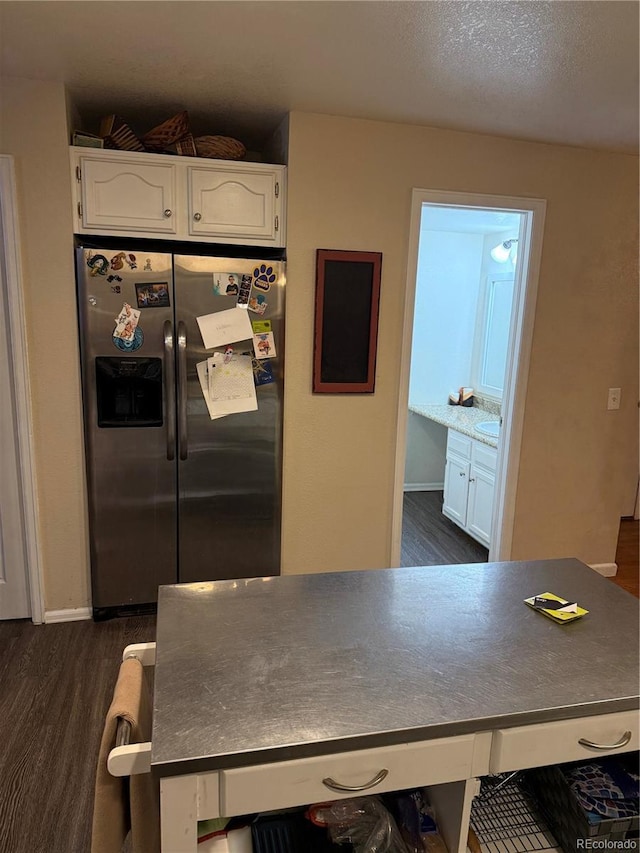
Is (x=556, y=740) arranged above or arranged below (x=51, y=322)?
below

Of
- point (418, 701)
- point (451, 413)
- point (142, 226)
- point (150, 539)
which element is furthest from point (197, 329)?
point (451, 413)

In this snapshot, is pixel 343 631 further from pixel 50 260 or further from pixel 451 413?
pixel 451 413

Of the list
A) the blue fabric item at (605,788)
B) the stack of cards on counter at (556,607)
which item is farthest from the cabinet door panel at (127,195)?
the blue fabric item at (605,788)

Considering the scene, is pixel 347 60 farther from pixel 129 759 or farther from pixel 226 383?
pixel 129 759

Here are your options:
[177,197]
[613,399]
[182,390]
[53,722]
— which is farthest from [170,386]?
[613,399]

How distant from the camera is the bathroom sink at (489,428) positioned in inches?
158

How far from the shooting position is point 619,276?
3.32 metres

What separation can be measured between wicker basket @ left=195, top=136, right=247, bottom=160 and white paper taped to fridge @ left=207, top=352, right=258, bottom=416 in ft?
3.16

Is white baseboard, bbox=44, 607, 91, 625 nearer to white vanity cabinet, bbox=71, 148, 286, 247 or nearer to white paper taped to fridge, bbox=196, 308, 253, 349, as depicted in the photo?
white paper taped to fridge, bbox=196, 308, 253, 349

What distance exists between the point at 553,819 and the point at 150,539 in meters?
2.12

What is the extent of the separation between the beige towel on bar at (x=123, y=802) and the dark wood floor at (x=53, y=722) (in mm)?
772

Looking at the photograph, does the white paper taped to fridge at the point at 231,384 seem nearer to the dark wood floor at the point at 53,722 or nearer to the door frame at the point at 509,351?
the door frame at the point at 509,351

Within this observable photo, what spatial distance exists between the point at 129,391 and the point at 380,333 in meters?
1.31

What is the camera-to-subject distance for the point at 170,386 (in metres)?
2.73
